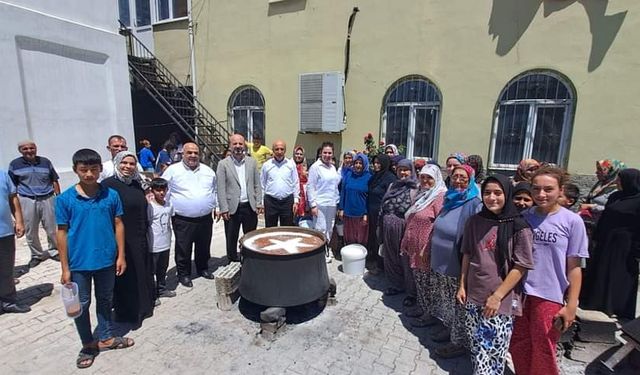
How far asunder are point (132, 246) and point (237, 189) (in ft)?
5.07

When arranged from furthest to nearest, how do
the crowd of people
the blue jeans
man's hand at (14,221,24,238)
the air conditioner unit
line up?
the air conditioner unit, man's hand at (14,221,24,238), the blue jeans, the crowd of people

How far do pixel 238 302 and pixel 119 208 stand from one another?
1.79m

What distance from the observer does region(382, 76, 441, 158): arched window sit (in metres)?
7.63

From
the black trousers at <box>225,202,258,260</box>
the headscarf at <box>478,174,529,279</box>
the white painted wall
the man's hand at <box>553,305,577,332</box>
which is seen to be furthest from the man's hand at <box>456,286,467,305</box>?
the white painted wall

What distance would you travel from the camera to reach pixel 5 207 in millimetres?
3441

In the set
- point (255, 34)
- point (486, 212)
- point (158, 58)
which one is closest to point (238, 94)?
point (255, 34)

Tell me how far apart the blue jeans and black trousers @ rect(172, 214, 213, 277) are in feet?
3.92

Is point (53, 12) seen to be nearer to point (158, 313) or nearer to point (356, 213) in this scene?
point (158, 313)

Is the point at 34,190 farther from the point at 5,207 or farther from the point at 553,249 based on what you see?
the point at 553,249

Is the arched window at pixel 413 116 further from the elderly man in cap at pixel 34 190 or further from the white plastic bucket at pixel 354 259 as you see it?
the elderly man in cap at pixel 34 190

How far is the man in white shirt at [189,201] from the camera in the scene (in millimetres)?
3967

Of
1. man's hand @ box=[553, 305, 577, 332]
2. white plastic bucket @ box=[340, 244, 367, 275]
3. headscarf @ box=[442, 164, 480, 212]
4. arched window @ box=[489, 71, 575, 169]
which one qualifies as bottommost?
white plastic bucket @ box=[340, 244, 367, 275]

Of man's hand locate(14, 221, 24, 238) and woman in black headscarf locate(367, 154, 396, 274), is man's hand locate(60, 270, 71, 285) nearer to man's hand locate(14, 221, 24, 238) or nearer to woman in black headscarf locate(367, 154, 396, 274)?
man's hand locate(14, 221, 24, 238)

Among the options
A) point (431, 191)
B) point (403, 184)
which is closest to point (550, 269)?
point (431, 191)
